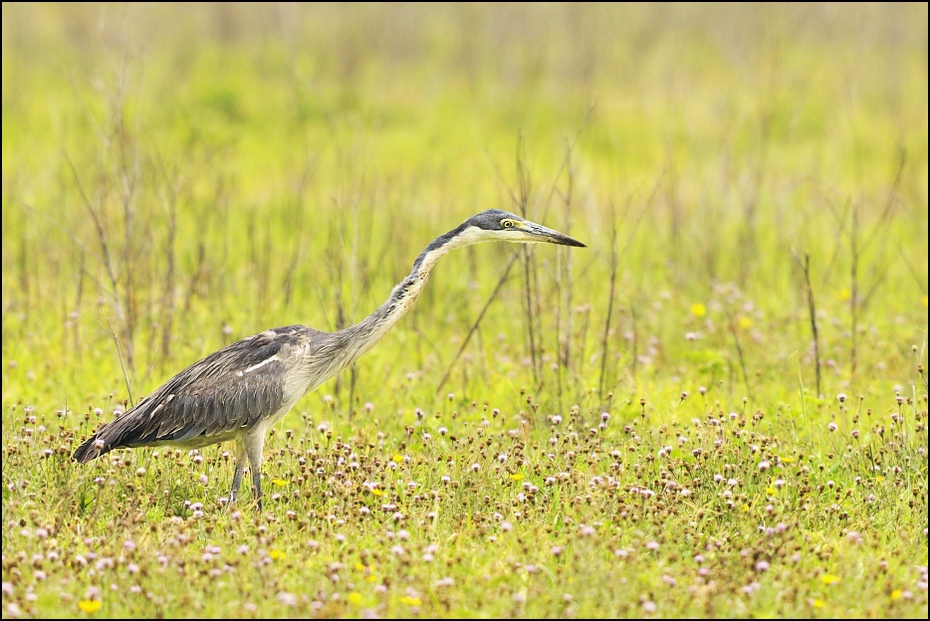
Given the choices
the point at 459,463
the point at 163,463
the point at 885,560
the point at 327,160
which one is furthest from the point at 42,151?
the point at 885,560

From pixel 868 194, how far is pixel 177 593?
983 centimetres

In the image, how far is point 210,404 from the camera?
570 cm

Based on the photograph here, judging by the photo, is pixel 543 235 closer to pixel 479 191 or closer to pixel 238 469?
pixel 238 469

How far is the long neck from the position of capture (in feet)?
19.2

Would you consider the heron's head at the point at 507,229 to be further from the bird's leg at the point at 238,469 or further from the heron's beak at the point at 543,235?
the bird's leg at the point at 238,469

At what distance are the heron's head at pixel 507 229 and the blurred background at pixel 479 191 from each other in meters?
0.66

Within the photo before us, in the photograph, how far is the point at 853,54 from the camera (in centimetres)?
1565

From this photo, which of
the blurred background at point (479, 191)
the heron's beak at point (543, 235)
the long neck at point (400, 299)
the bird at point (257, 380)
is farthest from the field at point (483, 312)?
the heron's beak at point (543, 235)

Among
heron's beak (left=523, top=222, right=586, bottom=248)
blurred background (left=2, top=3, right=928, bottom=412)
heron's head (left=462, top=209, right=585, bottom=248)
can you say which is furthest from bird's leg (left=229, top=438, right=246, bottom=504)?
heron's beak (left=523, top=222, right=586, bottom=248)

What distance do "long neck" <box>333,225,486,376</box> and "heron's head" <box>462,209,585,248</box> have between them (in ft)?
0.11

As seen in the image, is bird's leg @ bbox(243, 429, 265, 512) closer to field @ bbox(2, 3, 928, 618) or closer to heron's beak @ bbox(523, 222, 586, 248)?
field @ bbox(2, 3, 928, 618)

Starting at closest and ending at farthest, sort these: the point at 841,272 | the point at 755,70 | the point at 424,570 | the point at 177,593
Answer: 1. the point at 177,593
2. the point at 424,570
3. the point at 841,272
4. the point at 755,70

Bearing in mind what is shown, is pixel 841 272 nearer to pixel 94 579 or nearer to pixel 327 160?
pixel 327 160

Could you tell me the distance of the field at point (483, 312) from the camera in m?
4.74
